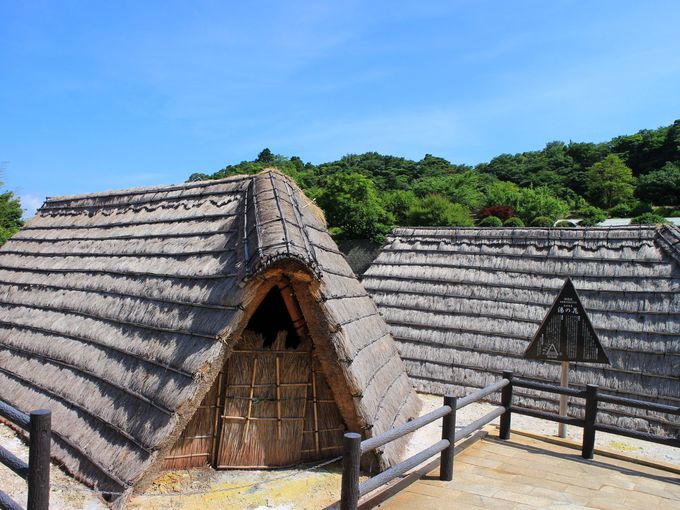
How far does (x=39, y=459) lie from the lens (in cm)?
349

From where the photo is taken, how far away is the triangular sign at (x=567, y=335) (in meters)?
7.19

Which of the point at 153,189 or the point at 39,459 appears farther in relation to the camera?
the point at 153,189

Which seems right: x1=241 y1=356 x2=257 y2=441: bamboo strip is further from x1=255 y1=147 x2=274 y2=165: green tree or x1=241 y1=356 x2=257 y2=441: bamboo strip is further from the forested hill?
x1=255 y1=147 x2=274 y2=165: green tree

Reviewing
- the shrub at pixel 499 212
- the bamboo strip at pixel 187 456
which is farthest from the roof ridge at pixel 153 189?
the shrub at pixel 499 212

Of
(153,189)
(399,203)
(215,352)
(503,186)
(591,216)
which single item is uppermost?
(503,186)

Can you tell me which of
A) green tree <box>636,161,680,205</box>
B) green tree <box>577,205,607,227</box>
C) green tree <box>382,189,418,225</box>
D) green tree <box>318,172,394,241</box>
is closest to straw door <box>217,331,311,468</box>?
green tree <box>318,172,394,241</box>

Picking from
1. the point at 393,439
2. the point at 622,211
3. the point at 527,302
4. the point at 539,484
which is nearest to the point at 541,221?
the point at 622,211

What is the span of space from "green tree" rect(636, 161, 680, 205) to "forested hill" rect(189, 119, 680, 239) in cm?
6

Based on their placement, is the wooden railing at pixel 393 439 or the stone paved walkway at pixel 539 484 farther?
the stone paved walkway at pixel 539 484

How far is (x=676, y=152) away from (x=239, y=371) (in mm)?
49790

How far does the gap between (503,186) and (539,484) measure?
3801 centimetres

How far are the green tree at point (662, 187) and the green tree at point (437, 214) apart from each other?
727 inches

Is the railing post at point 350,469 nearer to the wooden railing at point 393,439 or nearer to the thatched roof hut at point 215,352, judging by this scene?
the wooden railing at point 393,439

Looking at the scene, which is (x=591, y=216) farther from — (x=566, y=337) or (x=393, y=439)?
(x=393, y=439)
